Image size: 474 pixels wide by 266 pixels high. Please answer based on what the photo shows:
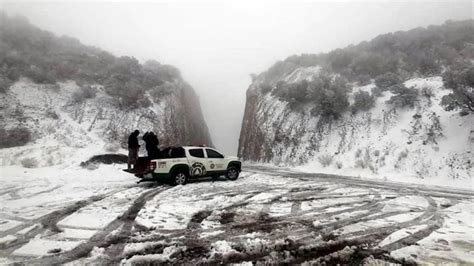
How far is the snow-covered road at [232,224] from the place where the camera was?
17.9 feet

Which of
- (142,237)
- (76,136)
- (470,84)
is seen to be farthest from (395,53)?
(142,237)

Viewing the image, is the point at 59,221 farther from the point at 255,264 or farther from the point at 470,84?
the point at 470,84

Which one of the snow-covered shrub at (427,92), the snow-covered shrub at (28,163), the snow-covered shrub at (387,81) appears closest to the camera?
the snow-covered shrub at (28,163)

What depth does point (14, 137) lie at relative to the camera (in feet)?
70.7

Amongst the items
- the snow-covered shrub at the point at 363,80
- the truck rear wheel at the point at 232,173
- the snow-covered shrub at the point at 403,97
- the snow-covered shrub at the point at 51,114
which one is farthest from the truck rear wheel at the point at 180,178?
the snow-covered shrub at the point at 363,80

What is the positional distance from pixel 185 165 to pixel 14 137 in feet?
47.6

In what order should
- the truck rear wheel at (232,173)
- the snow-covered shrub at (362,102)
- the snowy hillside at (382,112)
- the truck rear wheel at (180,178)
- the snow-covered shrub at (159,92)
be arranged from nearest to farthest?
the truck rear wheel at (180,178), the truck rear wheel at (232,173), the snowy hillside at (382,112), the snow-covered shrub at (362,102), the snow-covered shrub at (159,92)

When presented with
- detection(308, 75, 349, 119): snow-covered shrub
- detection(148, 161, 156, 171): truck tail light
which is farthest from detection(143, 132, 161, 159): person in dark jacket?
detection(308, 75, 349, 119): snow-covered shrub

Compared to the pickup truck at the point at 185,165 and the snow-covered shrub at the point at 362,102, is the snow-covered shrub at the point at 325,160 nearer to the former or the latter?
the snow-covered shrub at the point at 362,102

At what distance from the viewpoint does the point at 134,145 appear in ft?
47.1

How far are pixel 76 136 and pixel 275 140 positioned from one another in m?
15.9

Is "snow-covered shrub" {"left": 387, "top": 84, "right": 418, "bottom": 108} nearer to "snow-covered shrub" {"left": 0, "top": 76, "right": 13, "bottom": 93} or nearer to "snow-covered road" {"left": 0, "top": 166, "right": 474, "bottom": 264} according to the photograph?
"snow-covered road" {"left": 0, "top": 166, "right": 474, "bottom": 264}

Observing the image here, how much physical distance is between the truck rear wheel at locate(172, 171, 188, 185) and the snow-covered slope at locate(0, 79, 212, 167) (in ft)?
25.5

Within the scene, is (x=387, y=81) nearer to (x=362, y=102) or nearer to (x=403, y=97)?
(x=362, y=102)
